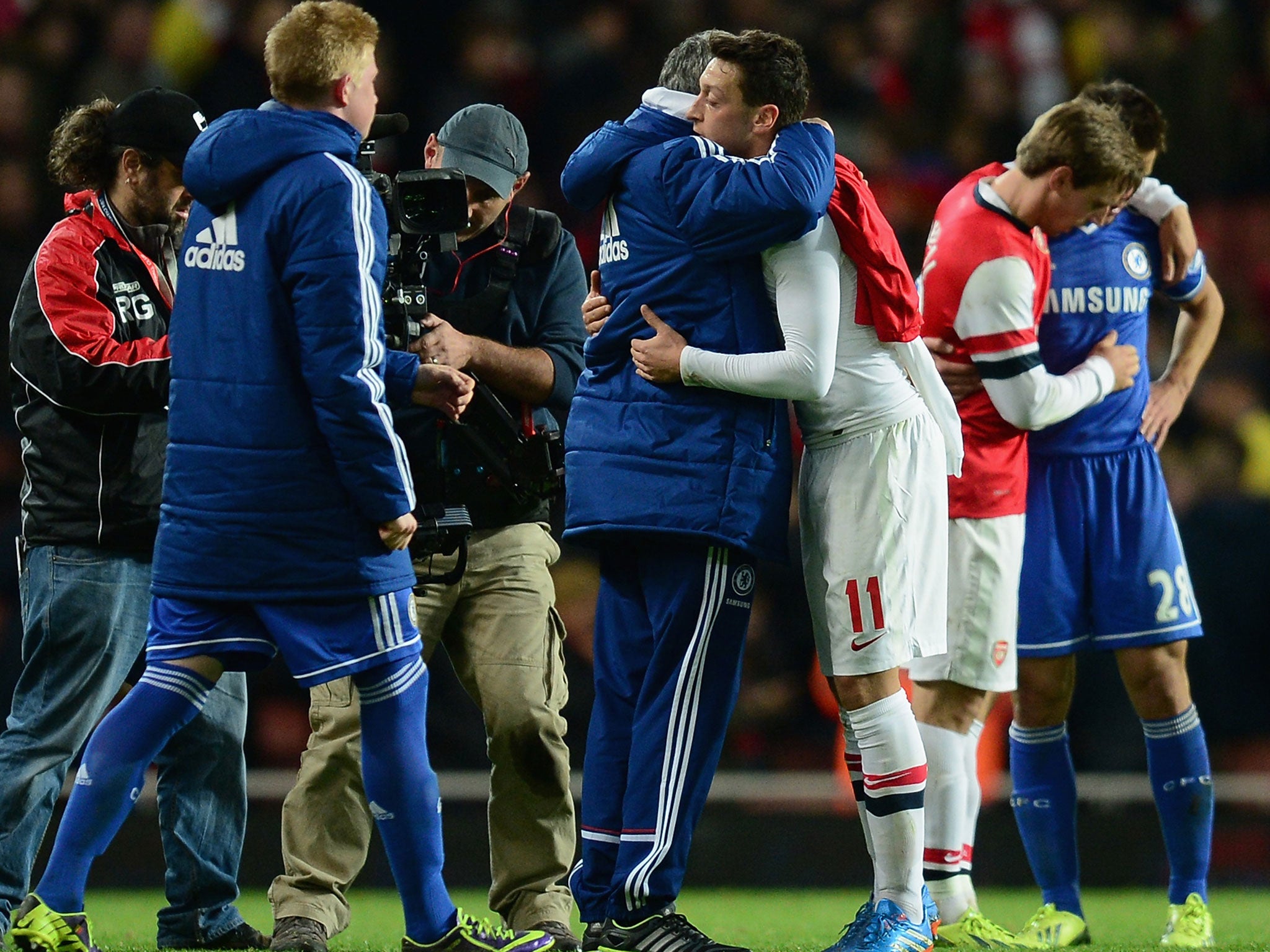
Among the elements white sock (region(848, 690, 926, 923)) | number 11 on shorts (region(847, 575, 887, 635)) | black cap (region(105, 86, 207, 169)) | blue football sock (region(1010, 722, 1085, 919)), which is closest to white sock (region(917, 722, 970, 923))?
blue football sock (region(1010, 722, 1085, 919))

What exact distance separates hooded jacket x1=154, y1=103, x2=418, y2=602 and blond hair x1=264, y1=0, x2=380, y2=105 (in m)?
0.07

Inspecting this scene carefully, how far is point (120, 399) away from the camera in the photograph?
167 inches

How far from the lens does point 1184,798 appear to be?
4984 millimetres

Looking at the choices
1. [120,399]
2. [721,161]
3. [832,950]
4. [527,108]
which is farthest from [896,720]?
[527,108]

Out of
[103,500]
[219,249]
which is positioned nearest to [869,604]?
[219,249]

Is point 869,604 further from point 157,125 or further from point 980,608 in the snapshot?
point 157,125

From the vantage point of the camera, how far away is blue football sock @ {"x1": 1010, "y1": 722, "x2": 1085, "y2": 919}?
5.05m

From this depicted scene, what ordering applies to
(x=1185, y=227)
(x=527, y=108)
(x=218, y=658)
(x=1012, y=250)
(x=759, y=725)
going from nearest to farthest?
(x=218, y=658) < (x=1012, y=250) < (x=1185, y=227) < (x=759, y=725) < (x=527, y=108)

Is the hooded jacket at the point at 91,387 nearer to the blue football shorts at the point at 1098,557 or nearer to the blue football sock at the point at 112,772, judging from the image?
the blue football sock at the point at 112,772

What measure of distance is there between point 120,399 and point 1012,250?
2420 millimetres

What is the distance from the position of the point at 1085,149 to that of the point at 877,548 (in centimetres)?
150

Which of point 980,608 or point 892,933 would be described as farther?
point 980,608

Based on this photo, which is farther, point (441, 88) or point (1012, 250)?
point (441, 88)

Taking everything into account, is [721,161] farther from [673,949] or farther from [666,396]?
[673,949]
